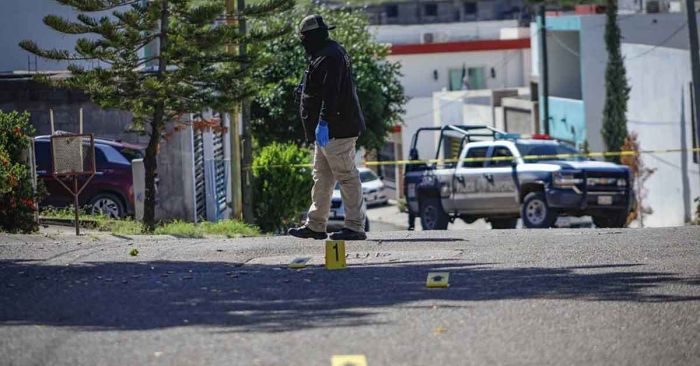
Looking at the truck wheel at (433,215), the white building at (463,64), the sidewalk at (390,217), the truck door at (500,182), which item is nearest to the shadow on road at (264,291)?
the truck door at (500,182)

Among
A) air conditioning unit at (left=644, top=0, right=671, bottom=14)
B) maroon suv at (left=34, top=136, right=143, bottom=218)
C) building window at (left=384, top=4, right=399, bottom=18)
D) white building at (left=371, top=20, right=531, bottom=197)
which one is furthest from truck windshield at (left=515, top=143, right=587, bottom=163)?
building window at (left=384, top=4, right=399, bottom=18)

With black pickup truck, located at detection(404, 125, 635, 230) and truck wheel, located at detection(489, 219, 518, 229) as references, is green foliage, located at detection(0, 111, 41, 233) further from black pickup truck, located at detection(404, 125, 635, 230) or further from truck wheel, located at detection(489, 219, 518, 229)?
truck wheel, located at detection(489, 219, 518, 229)

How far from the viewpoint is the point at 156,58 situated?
851 inches

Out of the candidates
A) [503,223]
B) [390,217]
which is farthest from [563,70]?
[503,223]

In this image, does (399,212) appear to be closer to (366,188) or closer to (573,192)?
(366,188)

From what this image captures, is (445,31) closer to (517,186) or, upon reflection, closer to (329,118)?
(517,186)

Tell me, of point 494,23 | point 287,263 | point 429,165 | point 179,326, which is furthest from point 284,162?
point 494,23

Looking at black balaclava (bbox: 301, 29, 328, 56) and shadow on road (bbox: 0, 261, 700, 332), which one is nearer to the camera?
shadow on road (bbox: 0, 261, 700, 332)

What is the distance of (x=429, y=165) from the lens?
27.9 m

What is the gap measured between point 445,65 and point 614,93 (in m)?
26.0

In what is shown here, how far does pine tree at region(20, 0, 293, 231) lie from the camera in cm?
2156

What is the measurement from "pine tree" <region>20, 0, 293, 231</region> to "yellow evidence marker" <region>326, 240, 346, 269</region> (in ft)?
34.7

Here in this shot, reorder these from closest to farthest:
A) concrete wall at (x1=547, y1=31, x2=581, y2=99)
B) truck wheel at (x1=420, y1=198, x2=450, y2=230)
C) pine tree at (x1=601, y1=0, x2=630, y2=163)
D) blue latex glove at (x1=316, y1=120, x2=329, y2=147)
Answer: blue latex glove at (x1=316, y1=120, x2=329, y2=147), truck wheel at (x1=420, y1=198, x2=450, y2=230), pine tree at (x1=601, y1=0, x2=630, y2=163), concrete wall at (x1=547, y1=31, x2=581, y2=99)

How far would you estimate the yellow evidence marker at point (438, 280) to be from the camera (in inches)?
379
